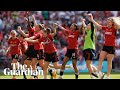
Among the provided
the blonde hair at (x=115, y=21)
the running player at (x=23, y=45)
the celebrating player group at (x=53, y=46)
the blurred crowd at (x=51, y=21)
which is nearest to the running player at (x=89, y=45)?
the celebrating player group at (x=53, y=46)

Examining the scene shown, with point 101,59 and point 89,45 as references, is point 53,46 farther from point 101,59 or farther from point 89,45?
point 101,59

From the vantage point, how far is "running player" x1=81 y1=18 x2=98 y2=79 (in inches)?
657

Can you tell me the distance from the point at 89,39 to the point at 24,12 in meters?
1.68

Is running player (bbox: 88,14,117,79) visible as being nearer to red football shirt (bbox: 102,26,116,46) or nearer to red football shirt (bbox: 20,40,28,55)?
red football shirt (bbox: 102,26,116,46)

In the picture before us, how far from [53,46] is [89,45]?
87 cm

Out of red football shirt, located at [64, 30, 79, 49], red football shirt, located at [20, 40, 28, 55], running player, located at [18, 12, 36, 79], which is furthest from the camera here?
red football shirt, located at [20, 40, 28, 55]

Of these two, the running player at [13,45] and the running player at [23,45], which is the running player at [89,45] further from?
the running player at [13,45]

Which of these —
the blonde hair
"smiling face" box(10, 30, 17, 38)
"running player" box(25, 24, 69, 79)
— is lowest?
"running player" box(25, 24, 69, 79)

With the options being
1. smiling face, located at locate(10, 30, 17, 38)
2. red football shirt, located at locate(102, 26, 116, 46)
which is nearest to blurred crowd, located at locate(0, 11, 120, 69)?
smiling face, located at locate(10, 30, 17, 38)

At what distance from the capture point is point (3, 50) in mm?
17141

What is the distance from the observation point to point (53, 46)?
1697 centimetres
